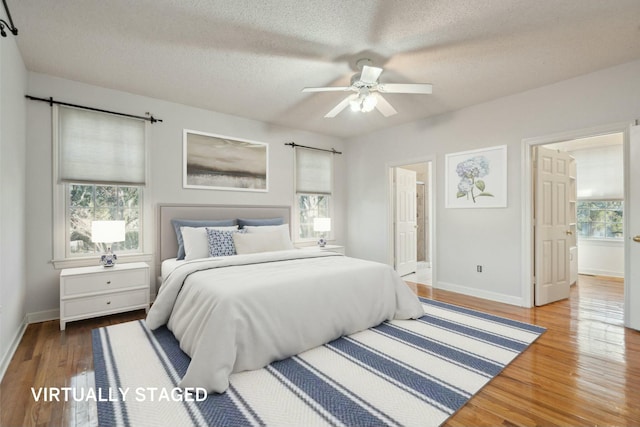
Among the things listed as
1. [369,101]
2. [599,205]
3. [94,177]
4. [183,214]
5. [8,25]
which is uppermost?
[8,25]

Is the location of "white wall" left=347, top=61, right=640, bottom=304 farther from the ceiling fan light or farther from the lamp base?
the lamp base

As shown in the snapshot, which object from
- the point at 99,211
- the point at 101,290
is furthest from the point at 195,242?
the point at 99,211

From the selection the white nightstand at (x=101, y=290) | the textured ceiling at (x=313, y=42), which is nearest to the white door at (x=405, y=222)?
the textured ceiling at (x=313, y=42)

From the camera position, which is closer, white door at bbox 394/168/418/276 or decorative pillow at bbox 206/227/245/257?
decorative pillow at bbox 206/227/245/257

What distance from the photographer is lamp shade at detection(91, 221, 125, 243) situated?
3.08 m

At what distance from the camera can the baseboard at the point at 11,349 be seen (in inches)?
83.0

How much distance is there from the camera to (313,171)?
17.5 feet

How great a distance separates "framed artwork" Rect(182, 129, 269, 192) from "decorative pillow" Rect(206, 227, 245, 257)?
35.6 inches

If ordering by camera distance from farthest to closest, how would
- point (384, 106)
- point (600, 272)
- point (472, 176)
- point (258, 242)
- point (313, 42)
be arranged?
point (600, 272)
point (472, 176)
point (258, 242)
point (384, 106)
point (313, 42)

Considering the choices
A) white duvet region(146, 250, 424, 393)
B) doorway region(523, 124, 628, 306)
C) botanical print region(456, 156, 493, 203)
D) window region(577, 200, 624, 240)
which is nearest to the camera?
white duvet region(146, 250, 424, 393)

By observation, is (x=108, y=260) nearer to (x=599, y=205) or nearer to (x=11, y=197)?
(x=11, y=197)

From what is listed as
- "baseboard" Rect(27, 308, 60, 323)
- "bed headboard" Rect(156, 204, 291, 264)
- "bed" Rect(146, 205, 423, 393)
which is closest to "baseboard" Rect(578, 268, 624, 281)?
"bed" Rect(146, 205, 423, 393)

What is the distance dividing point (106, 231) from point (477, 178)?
438 centimetres

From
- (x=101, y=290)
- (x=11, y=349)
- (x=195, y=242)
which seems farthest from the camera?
(x=195, y=242)
